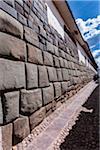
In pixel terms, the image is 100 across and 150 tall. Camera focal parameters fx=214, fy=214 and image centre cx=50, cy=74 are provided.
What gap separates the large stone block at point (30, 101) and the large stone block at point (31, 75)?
0.29ft

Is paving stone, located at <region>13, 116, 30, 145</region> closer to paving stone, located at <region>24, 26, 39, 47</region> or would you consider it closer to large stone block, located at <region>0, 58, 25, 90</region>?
large stone block, located at <region>0, 58, 25, 90</region>

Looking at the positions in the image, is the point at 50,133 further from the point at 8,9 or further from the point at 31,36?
the point at 8,9

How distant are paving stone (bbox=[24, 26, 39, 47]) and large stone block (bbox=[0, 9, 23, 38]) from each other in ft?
0.66

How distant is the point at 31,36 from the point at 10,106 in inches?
49.2

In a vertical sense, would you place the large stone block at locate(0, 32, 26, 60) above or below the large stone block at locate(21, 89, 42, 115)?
above

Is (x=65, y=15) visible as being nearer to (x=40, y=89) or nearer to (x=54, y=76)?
(x=54, y=76)

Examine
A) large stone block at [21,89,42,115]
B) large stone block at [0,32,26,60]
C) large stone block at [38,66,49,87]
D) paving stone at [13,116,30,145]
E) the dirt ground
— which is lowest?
the dirt ground

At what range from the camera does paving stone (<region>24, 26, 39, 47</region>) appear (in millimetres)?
2843

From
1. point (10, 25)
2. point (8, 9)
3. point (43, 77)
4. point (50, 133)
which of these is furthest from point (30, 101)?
point (8, 9)

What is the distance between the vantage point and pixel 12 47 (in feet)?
7.52

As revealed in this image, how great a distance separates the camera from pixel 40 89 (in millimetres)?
3197

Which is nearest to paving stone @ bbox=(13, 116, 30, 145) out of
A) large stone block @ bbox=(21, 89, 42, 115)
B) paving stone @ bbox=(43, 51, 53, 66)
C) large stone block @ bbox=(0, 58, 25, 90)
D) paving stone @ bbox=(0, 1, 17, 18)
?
large stone block @ bbox=(21, 89, 42, 115)

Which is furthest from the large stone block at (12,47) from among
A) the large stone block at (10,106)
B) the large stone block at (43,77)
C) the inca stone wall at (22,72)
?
the large stone block at (43,77)

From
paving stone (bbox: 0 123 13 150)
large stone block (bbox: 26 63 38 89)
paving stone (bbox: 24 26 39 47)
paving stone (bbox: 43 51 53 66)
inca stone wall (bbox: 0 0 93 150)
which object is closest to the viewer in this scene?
paving stone (bbox: 0 123 13 150)
